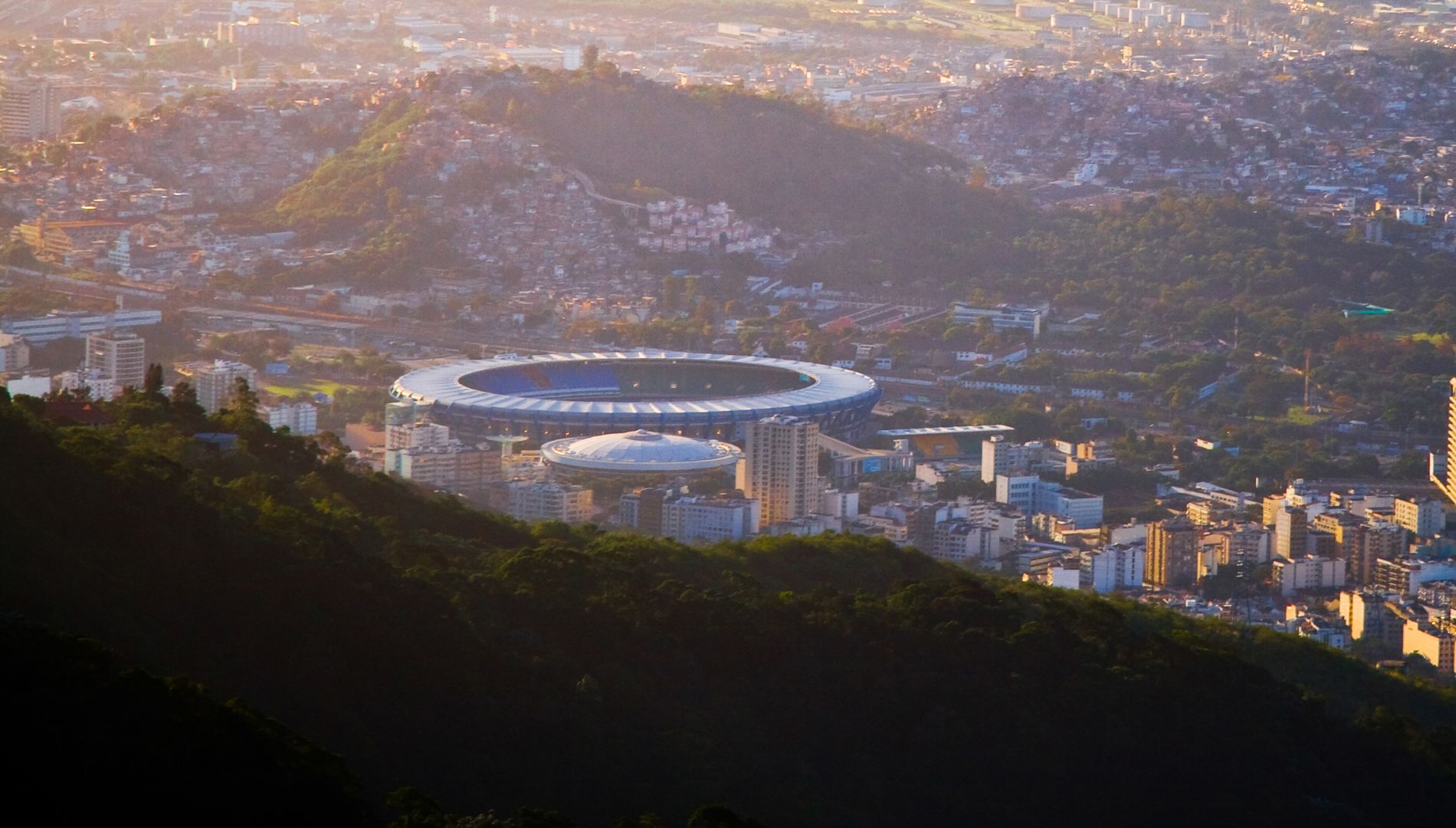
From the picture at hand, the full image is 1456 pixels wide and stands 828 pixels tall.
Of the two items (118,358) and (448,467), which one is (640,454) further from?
(118,358)

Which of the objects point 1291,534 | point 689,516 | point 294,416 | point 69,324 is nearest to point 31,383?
point 294,416

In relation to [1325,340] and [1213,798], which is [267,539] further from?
[1325,340]

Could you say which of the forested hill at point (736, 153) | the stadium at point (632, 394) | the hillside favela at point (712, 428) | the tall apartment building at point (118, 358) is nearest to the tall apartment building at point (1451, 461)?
the hillside favela at point (712, 428)

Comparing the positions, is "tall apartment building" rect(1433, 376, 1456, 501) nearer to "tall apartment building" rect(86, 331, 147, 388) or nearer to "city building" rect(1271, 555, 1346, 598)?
"city building" rect(1271, 555, 1346, 598)

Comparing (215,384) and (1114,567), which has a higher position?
(215,384)

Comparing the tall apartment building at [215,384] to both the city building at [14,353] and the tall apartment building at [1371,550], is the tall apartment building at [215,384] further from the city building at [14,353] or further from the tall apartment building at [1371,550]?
the tall apartment building at [1371,550]
